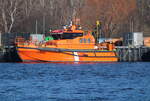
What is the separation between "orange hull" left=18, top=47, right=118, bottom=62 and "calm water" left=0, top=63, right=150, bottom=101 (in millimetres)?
10593

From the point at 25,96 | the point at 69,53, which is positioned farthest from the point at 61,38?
the point at 25,96

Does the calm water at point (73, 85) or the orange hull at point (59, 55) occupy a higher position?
the orange hull at point (59, 55)

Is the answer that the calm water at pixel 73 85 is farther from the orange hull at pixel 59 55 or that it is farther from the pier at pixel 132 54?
the pier at pixel 132 54

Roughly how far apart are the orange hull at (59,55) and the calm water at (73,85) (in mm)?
10593

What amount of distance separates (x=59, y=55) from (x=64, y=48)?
99 cm

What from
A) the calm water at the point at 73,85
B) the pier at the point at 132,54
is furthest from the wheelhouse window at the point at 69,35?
the calm water at the point at 73,85

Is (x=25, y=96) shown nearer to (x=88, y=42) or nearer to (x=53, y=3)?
(x=88, y=42)

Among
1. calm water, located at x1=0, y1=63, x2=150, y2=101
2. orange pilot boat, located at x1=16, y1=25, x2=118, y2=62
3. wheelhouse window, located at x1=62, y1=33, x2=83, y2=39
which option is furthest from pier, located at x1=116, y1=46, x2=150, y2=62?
calm water, located at x1=0, y1=63, x2=150, y2=101

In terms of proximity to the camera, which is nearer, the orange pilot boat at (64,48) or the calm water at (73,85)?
the calm water at (73,85)

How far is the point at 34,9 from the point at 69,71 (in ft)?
134

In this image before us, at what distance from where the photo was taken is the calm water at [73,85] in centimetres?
3088

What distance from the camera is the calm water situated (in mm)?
30881

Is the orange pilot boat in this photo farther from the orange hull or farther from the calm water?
the calm water

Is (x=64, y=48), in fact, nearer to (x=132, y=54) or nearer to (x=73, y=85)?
(x=132, y=54)
